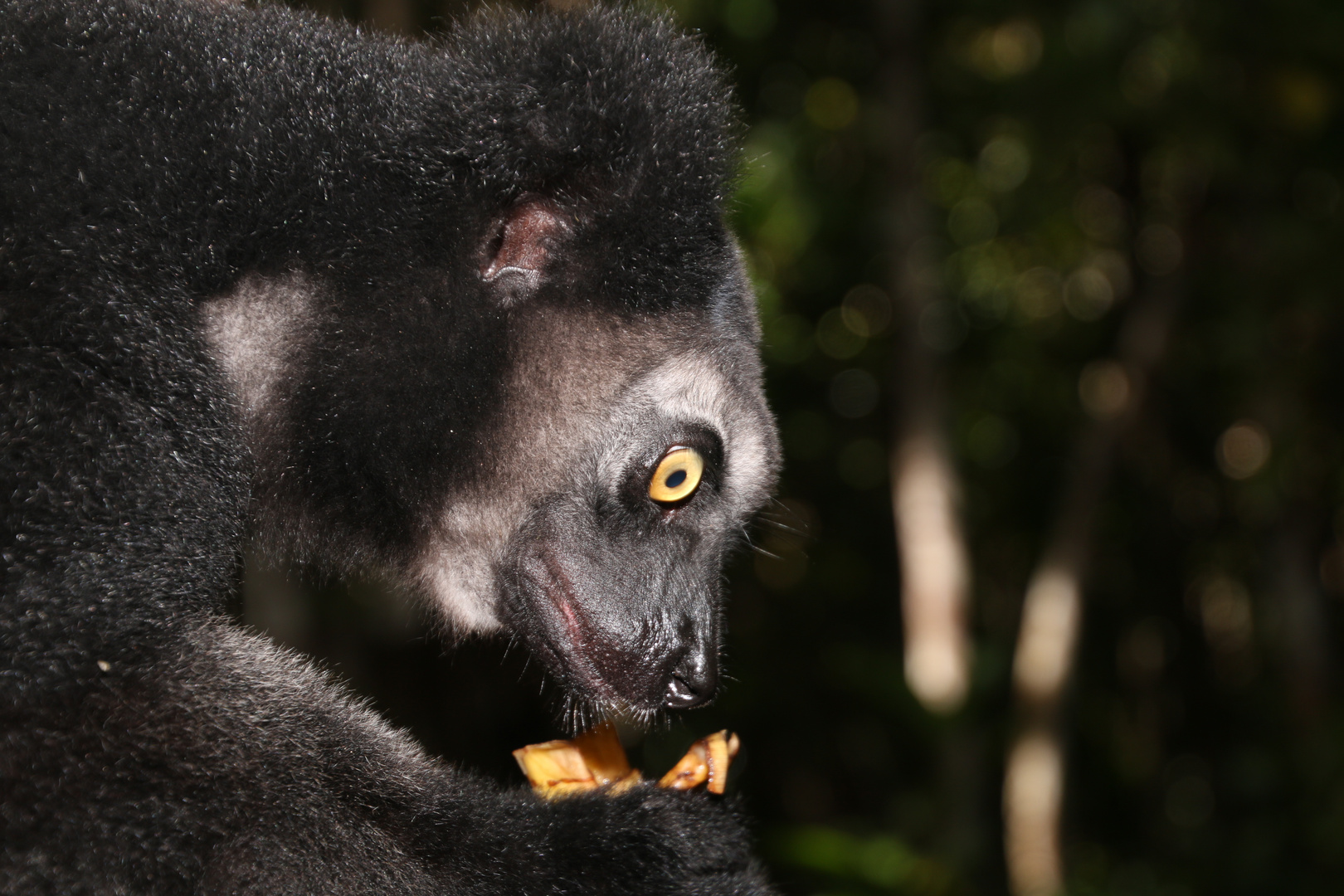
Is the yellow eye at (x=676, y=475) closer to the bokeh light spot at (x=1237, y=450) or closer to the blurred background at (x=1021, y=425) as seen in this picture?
the blurred background at (x=1021, y=425)

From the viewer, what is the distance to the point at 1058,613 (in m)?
6.08

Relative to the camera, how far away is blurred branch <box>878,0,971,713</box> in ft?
17.9

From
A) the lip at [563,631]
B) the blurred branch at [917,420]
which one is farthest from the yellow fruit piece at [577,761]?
the blurred branch at [917,420]

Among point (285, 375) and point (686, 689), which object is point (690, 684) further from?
point (285, 375)

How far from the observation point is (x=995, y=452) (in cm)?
1449

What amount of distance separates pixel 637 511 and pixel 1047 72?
513 centimetres

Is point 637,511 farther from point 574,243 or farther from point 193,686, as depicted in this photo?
point 193,686

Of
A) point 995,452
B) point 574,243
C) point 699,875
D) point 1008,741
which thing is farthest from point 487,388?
point 995,452

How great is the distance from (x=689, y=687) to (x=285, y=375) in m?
1.10

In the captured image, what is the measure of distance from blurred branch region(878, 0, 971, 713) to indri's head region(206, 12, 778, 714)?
10.4ft

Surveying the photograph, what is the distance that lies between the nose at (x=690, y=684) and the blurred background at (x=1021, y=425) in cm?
23

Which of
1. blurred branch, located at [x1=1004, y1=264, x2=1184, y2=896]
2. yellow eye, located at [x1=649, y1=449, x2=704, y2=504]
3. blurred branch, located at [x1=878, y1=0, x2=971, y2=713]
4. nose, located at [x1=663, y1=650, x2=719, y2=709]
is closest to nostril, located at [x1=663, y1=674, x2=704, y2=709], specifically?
nose, located at [x1=663, y1=650, x2=719, y2=709]

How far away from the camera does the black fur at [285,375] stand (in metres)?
1.67

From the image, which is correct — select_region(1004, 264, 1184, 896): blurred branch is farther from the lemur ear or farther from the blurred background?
the lemur ear
